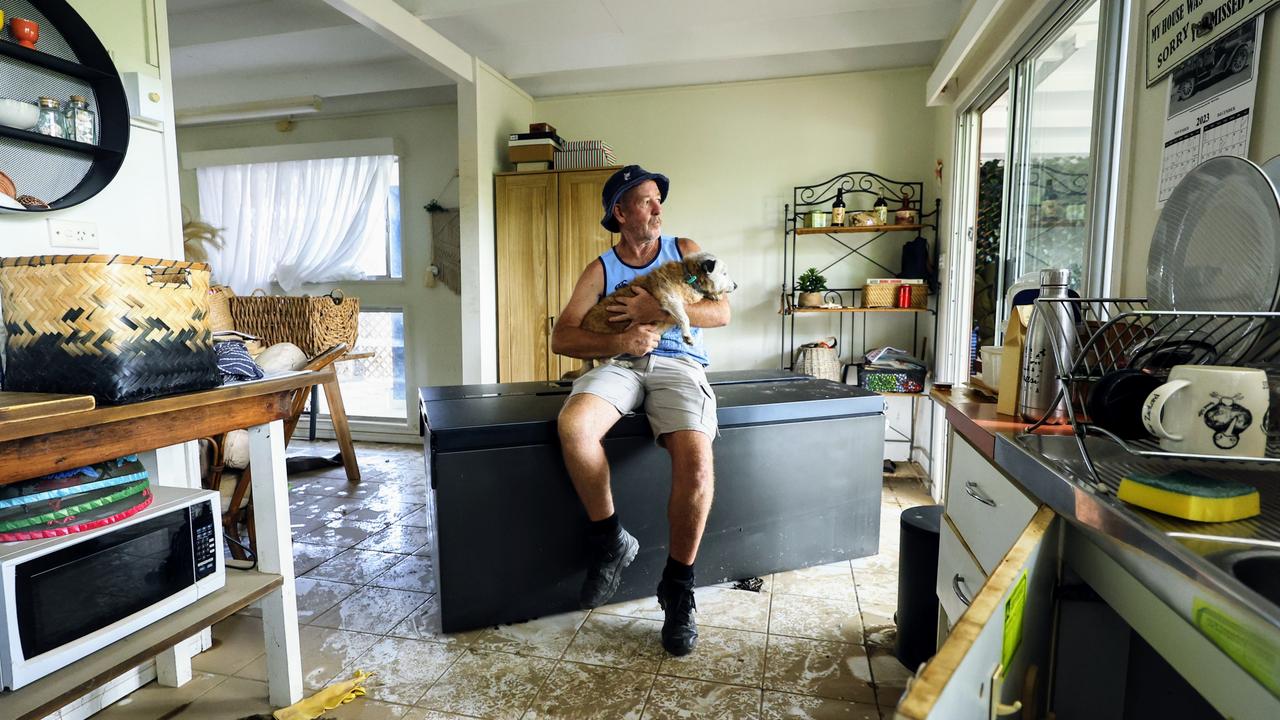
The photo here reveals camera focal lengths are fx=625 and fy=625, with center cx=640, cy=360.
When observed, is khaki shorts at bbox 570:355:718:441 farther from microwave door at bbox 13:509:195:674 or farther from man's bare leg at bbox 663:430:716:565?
microwave door at bbox 13:509:195:674

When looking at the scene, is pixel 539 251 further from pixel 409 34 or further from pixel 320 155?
pixel 320 155

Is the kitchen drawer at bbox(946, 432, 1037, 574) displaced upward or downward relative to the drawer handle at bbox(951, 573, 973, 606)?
upward

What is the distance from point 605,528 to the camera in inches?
74.1

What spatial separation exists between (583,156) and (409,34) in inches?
47.0

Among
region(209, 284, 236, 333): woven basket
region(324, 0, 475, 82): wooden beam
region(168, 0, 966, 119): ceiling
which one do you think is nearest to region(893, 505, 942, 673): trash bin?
region(168, 0, 966, 119): ceiling

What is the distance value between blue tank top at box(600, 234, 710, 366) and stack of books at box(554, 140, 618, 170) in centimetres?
184

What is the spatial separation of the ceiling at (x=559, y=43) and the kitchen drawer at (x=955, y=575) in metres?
2.89

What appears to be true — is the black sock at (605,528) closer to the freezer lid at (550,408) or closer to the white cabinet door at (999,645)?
the freezer lid at (550,408)

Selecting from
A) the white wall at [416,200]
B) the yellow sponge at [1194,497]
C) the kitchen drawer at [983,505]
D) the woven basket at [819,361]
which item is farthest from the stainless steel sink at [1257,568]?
the white wall at [416,200]

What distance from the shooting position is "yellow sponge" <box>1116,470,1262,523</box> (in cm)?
67

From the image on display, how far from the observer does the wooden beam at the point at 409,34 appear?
112 inches

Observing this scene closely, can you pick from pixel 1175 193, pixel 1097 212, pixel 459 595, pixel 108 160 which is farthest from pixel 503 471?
pixel 1097 212

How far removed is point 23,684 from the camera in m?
1.08

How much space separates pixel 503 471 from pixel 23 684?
3.54 ft
